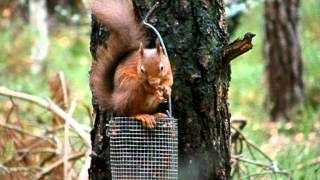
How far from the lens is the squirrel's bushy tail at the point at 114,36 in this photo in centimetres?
247

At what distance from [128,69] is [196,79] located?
0.28 m

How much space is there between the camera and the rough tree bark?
256 centimetres

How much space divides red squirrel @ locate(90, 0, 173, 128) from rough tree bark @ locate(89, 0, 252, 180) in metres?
0.12

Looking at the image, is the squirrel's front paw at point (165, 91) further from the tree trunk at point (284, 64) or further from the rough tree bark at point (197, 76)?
the tree trunk at point (284, 64)

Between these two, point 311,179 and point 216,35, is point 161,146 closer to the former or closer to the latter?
point 216,35

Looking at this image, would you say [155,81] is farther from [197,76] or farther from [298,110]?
[298,110]

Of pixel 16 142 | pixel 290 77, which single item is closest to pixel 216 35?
pixel 16 142

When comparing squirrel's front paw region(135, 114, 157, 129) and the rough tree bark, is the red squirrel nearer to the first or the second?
squirrel's front paw region(135, 114, 157, 129)

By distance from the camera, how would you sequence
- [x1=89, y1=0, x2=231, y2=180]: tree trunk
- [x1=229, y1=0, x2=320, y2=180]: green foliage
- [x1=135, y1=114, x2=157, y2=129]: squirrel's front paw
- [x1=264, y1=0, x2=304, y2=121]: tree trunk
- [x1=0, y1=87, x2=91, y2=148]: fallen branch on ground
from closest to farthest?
[x1=135, y1=114, x2=157, y2=129]: squirrel's front paw, [x1=89, y1=0, x2=231, y2=180]: tree trunk, [x1=0, y1=87, x2=91, y2=148]: fallen branch on ground, [x1=229, y1=0, x2=320, y2=180]: green foliage, [x1=264, y1=0, x2=304, y2=121]: tree trunk

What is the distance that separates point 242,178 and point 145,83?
1486 millimetres

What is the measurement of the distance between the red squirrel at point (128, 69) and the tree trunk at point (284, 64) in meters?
4.42

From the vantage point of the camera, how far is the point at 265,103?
7.11 meters

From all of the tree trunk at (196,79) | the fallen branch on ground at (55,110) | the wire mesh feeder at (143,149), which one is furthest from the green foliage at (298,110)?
the wire mesh feeder at (143,149)

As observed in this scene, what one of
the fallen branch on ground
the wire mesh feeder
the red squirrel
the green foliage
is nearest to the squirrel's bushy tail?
the red squirrel
